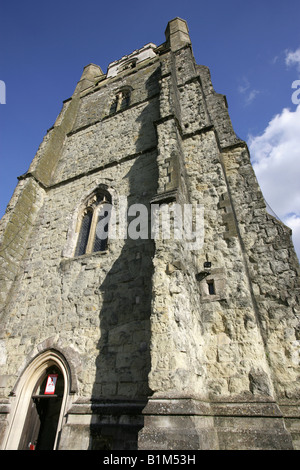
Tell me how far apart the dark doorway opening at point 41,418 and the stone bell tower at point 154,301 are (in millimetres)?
28

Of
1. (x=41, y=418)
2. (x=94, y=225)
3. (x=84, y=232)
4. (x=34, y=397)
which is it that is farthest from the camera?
(x=84, y=232)

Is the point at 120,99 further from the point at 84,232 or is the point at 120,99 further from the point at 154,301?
the point at 154,301

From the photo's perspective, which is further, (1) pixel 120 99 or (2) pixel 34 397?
(1) pixel 120 99

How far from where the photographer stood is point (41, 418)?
5.61 metres

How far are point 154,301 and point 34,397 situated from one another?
146 inches

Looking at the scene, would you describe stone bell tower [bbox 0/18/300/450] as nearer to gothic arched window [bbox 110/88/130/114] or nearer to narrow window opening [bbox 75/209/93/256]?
narrow window opening [bbox 75/209/93/256]

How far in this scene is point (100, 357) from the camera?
192 inches

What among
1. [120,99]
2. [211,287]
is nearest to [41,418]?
[211,287]

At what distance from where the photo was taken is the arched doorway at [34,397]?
Result: 5027 mm

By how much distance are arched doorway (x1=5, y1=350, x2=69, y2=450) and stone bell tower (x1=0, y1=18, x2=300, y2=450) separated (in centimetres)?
3

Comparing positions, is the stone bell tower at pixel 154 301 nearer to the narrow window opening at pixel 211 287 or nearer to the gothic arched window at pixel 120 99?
the narrow window opening at pixel 211 287

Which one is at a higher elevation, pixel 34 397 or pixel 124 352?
pixel 124 352
